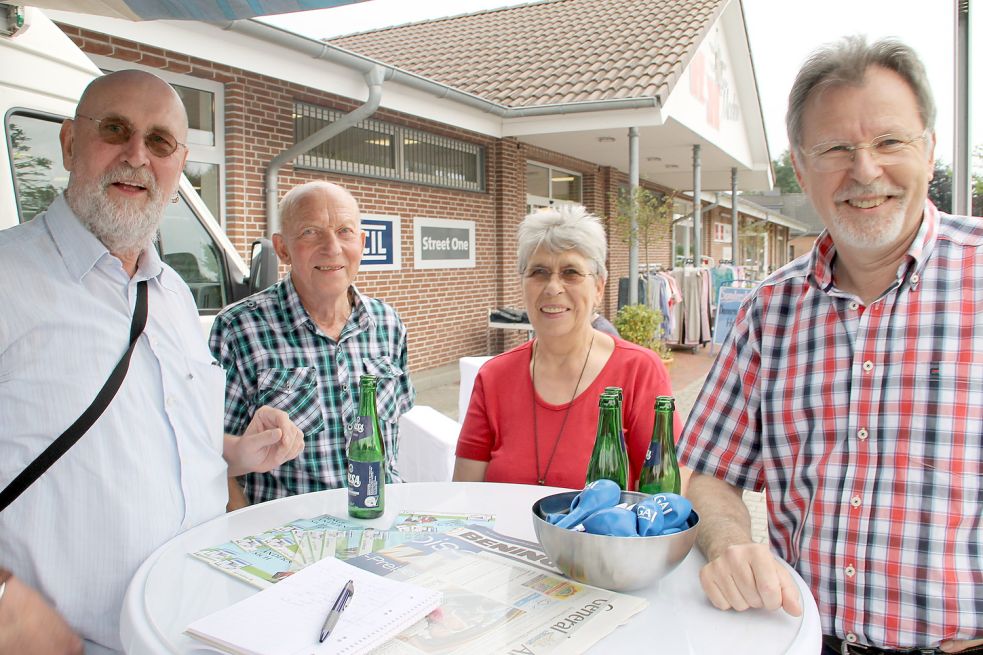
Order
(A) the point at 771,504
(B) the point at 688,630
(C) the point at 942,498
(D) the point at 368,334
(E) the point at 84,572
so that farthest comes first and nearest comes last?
1. (D) the point at 368,334
2. (A) the point at 771,504
3. (E) the point at 84,572
4. (C) the point at 942,498
5. (B) the point at 688,630

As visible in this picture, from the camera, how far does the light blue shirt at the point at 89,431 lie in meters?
1.46

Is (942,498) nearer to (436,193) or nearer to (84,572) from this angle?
(84,572)

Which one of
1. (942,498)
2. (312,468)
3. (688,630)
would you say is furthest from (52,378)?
(942,498)

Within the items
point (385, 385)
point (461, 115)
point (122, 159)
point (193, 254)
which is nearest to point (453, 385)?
point (461, 115)

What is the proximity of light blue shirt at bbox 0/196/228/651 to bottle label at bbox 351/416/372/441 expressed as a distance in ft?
1.25

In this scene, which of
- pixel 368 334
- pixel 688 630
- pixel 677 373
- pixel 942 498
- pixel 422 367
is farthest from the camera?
pixel 677 373

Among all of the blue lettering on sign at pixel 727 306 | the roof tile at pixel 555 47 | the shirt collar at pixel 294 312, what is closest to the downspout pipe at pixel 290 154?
the roof tile at pixel 555 47

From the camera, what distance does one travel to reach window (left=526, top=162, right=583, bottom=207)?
11.7 m

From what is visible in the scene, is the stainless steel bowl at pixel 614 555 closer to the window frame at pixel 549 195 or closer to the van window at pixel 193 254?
the van window at pixel 193 254

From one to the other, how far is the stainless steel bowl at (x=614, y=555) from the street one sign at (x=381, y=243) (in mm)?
6810

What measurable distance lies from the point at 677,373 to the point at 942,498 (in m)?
8.92

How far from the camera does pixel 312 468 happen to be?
7.46ft

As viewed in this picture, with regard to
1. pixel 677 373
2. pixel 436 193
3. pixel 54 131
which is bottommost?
pixel 677 373

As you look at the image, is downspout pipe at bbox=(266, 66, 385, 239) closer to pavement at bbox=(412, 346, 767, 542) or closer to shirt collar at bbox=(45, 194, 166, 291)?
pavement at bbox=(412, 346, 767, 542)
